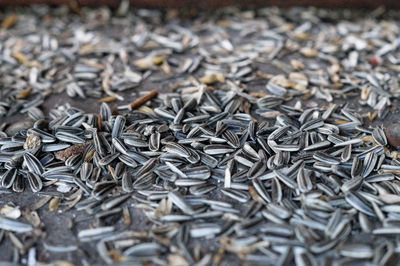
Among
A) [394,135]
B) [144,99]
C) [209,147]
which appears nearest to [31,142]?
[144,99]

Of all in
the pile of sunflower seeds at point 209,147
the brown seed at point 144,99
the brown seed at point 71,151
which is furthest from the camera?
the brown seed at point 144,99

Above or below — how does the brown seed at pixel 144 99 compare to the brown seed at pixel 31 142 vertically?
above

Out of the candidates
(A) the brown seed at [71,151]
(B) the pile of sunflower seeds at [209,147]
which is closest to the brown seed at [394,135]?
(B) the pile of sunflower seeds at [209,147]

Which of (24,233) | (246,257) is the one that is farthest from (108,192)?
(246,257)

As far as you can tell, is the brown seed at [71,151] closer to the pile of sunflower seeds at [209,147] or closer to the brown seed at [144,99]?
the pile of sunflower seeds at [209,147]

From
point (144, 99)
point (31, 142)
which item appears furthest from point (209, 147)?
point (31, 142)

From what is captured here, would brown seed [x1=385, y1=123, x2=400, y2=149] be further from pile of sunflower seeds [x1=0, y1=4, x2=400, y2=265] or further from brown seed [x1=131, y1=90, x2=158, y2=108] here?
brown seed [x1=131, y1=90, x2=158, y2=108]

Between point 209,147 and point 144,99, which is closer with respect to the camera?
point 209,147

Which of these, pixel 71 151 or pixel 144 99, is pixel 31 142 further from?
pixel 144 99
